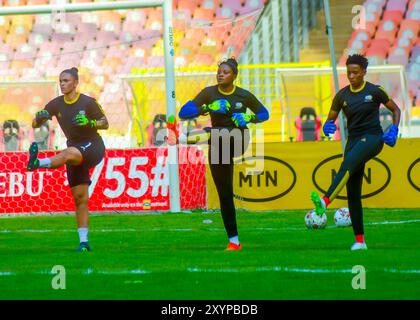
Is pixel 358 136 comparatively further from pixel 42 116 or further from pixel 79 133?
pixel 42 116

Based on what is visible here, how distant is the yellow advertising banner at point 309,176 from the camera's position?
19578 millimetres

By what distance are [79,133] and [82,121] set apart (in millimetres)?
345

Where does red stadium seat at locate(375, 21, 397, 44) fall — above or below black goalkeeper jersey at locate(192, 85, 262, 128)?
above

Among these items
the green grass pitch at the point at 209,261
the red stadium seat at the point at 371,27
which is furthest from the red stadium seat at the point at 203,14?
the green grass pitch at the point at 209,261

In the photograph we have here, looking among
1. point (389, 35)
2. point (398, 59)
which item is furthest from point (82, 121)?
point (389, 35)

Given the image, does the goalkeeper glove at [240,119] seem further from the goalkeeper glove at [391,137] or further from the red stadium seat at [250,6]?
the red stadium seat at [250,6]

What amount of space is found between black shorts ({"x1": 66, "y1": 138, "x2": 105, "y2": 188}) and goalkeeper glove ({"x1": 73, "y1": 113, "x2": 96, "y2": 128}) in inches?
9.1

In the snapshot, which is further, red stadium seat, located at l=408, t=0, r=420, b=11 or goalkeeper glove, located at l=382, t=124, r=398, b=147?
red stadium seat, located at l=408, t=0, r=420, b=11

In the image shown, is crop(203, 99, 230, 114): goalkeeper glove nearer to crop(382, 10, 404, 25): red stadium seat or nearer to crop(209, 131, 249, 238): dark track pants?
crop(209, 131, 249, 238): dark track pants

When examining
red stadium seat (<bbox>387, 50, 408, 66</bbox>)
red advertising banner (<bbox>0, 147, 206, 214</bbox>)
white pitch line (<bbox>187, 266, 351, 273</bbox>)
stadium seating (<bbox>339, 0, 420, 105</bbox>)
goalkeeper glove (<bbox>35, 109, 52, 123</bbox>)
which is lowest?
white pitch line (<bbox>187, 266, 351, 273</bbox>)

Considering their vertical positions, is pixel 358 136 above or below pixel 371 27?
below

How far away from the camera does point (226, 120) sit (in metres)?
11.9

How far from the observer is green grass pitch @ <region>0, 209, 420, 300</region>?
850cm

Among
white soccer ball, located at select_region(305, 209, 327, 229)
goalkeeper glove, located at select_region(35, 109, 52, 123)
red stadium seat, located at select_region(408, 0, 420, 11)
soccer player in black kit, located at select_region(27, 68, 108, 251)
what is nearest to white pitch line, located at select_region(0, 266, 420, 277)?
soccer player in black kit, located at select_region(27, 68, 108, 251)
